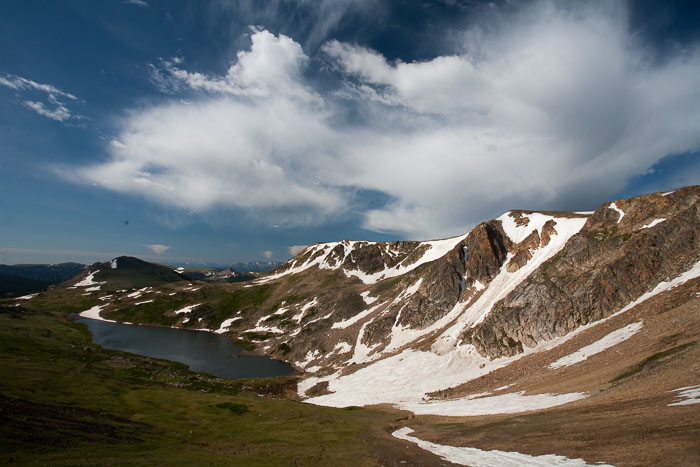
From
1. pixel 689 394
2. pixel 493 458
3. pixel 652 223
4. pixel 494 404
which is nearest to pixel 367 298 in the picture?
pixel 494 404

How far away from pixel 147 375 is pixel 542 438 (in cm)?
9478

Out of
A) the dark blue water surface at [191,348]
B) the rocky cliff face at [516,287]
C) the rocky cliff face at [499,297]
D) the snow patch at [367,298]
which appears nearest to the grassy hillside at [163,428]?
the rocky cliff face at [499,297]

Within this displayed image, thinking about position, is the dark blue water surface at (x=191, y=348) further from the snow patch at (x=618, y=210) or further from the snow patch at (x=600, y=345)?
the snow patch at (x=618, y=210)

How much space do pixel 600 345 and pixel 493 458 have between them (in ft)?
Answer: 129

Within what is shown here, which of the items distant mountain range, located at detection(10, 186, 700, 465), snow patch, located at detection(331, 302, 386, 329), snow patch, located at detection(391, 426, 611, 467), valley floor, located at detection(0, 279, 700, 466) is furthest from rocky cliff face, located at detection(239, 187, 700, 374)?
snow patch, located at detection(391, 426, 611, 467)

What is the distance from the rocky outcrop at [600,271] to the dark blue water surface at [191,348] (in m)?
72.4

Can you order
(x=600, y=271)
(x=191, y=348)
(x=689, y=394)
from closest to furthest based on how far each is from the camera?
1. (x=689, y=394)
2. (x=600, y=271)
3. (x=191, y=348)

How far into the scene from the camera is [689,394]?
2530 cm

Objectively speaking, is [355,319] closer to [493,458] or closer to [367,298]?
[367,298]

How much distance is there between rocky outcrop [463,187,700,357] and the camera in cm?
6081

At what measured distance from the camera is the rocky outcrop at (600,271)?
200 ft

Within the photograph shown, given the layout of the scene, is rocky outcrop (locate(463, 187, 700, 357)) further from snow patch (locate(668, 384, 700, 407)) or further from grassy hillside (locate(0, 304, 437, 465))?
snow patch (locate(668, 384, 700, 407))

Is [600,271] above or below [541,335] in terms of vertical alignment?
above

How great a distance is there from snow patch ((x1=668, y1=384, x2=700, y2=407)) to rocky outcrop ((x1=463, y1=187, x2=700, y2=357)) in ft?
133
